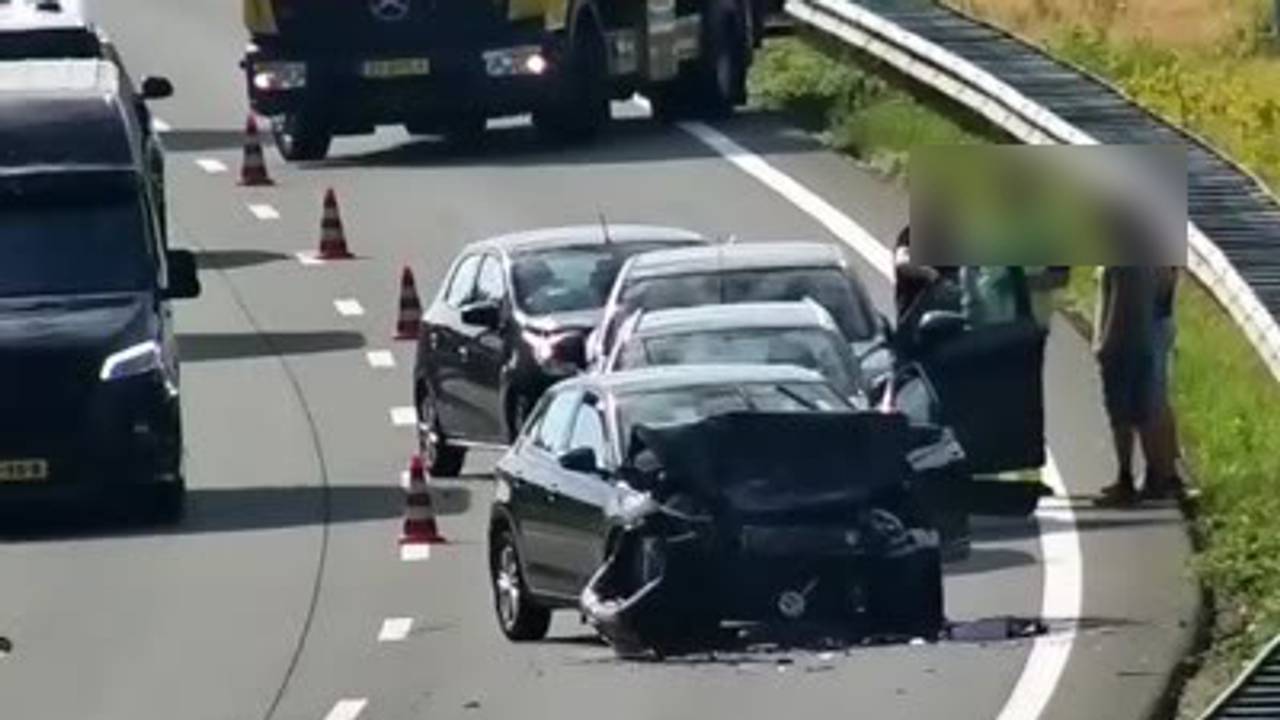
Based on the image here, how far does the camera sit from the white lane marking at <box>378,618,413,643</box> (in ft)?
86.6

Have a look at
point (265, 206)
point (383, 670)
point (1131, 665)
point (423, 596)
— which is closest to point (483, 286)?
point (423, 596)

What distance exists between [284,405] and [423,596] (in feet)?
26.4

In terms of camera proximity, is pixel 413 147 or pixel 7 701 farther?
pixel 413 147

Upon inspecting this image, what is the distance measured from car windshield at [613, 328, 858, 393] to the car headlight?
4.73 meters

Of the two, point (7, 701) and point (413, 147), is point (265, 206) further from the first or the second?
point (7, 701)

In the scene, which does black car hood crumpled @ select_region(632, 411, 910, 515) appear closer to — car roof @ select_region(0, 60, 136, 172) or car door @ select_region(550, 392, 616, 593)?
car door @ select_region(550, 392, 616, 593)

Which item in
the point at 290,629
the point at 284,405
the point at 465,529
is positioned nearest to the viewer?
the point at 290,629

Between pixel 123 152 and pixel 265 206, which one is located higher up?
pixel 123 152

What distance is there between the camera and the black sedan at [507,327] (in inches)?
1220

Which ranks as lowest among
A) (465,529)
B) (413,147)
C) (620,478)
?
(413,147)

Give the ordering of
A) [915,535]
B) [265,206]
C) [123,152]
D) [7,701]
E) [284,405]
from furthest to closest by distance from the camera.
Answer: [265,206]
[284,405]
[123,152]
[7,701]
[915,535]

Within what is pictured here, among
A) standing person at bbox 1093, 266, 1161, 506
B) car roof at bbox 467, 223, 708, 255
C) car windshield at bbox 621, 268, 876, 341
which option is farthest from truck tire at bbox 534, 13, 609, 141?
standing person at bbox 1093, 266, 1161, 506

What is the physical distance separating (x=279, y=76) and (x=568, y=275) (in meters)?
12.7

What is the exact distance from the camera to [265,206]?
4494cm
